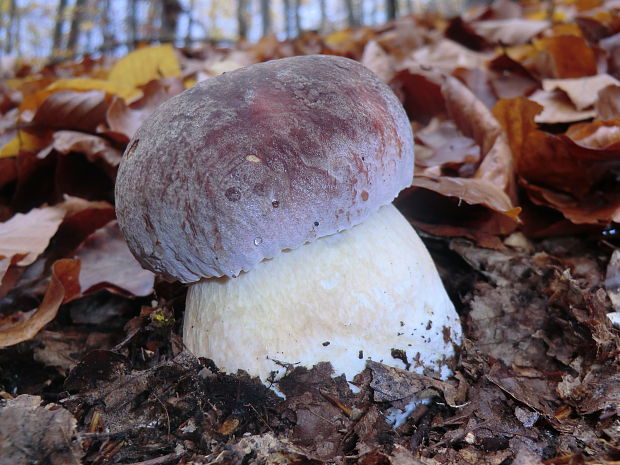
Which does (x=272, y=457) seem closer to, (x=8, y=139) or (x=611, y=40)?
(x=8, y=139)

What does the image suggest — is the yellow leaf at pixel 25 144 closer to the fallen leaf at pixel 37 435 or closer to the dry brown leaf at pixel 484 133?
the fallen leaf at pixel 37 435

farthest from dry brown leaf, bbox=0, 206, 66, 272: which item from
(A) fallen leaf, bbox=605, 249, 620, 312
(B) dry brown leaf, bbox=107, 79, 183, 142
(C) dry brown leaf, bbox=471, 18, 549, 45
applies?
(C) dry brown leaf, bbox=471, 18, 549, 45

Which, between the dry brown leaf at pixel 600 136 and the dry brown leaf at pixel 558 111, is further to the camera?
the dry brown leaf at pixel 558 111

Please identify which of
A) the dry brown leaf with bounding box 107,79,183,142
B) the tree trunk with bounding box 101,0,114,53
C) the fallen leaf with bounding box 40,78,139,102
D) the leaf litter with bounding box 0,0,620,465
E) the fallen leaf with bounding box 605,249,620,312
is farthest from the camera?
the tree trunk with bounding box 101,0,114,53

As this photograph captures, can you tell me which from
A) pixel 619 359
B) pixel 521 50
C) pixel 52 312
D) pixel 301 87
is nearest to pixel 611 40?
pixel 521 50

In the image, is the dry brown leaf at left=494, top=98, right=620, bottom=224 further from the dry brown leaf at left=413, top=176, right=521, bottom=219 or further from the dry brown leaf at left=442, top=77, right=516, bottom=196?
the dry brown leaf at left=413, top=176, right=521, bottom=219

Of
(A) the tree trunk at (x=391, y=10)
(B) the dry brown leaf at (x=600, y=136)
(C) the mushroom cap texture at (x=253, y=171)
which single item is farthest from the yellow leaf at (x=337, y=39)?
(C) the mushroom cap texture at (x=253, y=171)

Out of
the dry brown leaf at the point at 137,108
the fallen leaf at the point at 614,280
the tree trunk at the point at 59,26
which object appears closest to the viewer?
the fallen leaf at the point at 614,280
